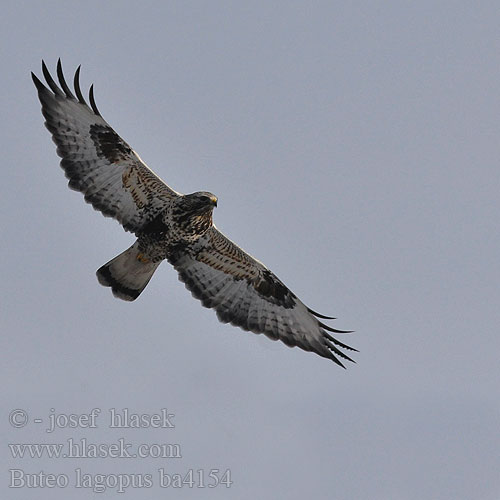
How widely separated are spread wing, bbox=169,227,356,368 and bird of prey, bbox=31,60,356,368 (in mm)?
15

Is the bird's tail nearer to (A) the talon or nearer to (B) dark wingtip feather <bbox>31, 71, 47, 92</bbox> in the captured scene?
(A) the talon

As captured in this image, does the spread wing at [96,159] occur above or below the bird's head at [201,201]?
above

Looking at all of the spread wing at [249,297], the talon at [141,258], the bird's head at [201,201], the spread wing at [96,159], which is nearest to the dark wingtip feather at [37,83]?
the spread wing at [96,159]

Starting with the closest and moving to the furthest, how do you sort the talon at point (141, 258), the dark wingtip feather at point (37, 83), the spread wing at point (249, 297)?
1. the dark wingtip feather at point (37, 83)
2. the talon at point (141, 258)
3. the spread wing at point (249, 297)

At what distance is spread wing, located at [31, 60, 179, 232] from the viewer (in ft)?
59.6

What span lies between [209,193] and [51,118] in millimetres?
2522

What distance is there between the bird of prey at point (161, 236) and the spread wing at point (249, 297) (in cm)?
2

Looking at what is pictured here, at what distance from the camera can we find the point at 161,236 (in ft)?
60.6

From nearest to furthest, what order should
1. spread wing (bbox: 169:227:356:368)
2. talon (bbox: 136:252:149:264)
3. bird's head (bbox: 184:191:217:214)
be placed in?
bird's head (bbox: 184:191:217:214)
talon (bbox: 136:252:149:264)
spread wing (bbox: 169:227:356:368)

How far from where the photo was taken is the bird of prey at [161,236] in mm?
18203

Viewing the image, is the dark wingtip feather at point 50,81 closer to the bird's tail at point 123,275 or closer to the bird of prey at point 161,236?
the bird of prey at point 161,236

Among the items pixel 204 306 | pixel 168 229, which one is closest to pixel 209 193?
pixel 168 229

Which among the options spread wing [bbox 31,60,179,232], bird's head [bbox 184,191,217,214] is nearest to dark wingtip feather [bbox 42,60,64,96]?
spread wing [bbox 31,60,179,232]

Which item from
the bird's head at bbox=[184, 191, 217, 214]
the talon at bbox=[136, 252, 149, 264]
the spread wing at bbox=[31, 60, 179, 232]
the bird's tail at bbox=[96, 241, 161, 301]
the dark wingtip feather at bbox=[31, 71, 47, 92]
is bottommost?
the bird's tail at bbox=[96, 241, 161, 301]
